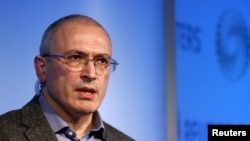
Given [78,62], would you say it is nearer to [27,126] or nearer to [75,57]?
[75,57]

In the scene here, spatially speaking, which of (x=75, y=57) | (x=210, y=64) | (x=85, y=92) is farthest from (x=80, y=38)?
(x=210, y=64)

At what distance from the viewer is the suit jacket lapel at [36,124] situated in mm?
1428

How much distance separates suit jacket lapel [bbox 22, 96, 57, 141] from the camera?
4.68 ft

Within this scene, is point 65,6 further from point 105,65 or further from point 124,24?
point 105,65

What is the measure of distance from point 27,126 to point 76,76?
0.21m

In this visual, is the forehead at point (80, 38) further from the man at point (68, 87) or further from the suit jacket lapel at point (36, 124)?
the suit jacket lapel at point (36, 124)

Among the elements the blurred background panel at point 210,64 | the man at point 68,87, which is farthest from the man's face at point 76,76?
the blurred background panel at point 210,64

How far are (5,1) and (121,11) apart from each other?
54 cm

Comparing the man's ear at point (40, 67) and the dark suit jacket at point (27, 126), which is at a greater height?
the man's ear at point (40, 67)

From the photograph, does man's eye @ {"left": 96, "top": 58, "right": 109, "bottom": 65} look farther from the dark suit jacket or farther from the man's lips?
the dark suit jacket

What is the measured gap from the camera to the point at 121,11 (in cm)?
220

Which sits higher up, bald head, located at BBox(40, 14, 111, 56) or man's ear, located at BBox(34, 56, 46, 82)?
bald head, located at BBox(40, 14, 111, 56)

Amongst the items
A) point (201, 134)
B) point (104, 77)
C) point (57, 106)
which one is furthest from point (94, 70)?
point (201, 134)

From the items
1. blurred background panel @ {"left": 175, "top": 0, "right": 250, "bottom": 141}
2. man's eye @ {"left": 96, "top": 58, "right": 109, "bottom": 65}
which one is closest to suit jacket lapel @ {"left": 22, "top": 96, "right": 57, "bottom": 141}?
man's eye @ {"left": 96, "top": 58, "right": 109, "bottom": 65}
